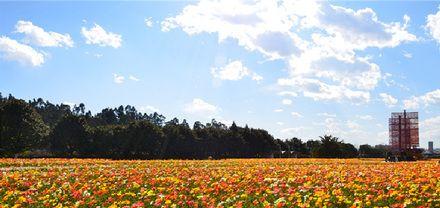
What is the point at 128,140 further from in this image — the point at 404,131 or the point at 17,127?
the point at 404,131

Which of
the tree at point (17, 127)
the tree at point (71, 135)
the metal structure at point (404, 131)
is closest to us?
the tree at point (17, 127)

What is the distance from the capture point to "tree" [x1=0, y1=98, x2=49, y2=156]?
227ft

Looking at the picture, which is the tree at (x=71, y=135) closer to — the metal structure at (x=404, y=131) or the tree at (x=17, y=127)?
the tree at (x=17, y=127)

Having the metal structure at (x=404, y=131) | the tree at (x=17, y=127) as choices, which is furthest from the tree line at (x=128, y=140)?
the metal structure at (x=404, y=131)

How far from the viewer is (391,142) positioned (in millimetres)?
75688

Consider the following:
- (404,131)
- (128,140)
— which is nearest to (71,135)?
(128,140)

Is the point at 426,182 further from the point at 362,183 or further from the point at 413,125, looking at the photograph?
the point at 413,125

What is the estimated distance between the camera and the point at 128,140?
78.4 m

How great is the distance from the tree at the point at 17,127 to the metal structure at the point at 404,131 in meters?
53.1

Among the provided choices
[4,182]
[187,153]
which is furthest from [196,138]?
[4,182]

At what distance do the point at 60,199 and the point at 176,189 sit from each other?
2951mm

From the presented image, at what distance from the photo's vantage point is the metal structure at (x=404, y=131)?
7381 cm

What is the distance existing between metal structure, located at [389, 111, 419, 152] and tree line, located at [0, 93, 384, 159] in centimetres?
793

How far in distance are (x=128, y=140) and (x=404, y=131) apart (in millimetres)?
41947
